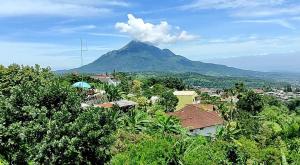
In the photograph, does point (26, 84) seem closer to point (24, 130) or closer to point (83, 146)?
point (24, 130)

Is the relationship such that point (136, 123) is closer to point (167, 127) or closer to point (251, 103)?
point (167, 127)

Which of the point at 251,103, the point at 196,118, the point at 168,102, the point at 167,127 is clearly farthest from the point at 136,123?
the point at 251,103

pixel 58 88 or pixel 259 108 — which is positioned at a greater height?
pixel 58 88

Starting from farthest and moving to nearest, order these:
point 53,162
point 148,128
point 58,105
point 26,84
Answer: point 148,128, point 26,84, point 58,105, point 53,162

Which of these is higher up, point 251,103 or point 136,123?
point 136,123

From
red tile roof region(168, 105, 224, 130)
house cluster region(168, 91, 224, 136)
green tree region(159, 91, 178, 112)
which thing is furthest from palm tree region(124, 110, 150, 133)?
green tree region(159, 91, 178, 112)

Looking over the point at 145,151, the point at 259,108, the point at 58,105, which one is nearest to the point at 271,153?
the point at 145,151

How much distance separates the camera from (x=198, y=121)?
4625cm

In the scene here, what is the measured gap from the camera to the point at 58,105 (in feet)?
66.1

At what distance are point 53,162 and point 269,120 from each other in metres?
41.6

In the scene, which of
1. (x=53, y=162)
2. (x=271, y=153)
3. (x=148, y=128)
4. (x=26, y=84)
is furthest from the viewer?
(x=148, y=128)

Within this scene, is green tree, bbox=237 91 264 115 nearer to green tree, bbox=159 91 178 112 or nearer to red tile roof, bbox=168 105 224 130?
green tree, bbox=159 91 178 112

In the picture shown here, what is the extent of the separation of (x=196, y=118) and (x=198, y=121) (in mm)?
692

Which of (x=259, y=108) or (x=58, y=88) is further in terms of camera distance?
(x=259, y=108)
